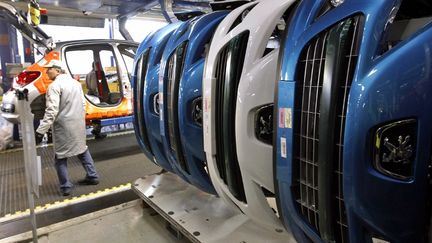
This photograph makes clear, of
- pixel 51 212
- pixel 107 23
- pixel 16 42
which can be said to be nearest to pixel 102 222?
pixel 51 212

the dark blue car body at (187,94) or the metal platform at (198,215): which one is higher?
the dark blue car body at (187,94)

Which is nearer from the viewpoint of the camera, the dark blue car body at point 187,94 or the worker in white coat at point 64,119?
the dark blue car body at point 187,94

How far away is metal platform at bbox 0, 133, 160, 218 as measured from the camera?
3877 millimetres

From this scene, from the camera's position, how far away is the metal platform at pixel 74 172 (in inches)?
153

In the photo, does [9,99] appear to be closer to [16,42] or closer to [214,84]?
[214,84]

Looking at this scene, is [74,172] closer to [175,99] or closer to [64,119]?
[64,119]

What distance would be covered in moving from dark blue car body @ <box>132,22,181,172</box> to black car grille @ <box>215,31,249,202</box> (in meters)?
0.89

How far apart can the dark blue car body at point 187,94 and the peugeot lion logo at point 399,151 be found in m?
1.16

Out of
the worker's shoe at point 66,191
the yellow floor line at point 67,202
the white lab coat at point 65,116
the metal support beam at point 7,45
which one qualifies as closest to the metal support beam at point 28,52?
the metal support beam at point 7,45

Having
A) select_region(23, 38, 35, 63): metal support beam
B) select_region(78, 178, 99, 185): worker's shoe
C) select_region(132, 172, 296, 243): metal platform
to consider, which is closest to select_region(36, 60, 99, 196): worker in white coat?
select_region(78, 178, 99, 185): worker's shoe

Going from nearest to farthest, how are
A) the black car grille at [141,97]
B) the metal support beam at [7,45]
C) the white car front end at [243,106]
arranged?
the white car front end at [243,106] → the black car grille at [141,97] → the metal support beam at [7,45]

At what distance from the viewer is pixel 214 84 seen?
5.82 ft

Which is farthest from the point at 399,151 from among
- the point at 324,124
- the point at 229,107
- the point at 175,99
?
the point at 175,99

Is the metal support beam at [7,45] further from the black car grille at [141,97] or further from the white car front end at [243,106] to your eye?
the white car front end at [243,106]
